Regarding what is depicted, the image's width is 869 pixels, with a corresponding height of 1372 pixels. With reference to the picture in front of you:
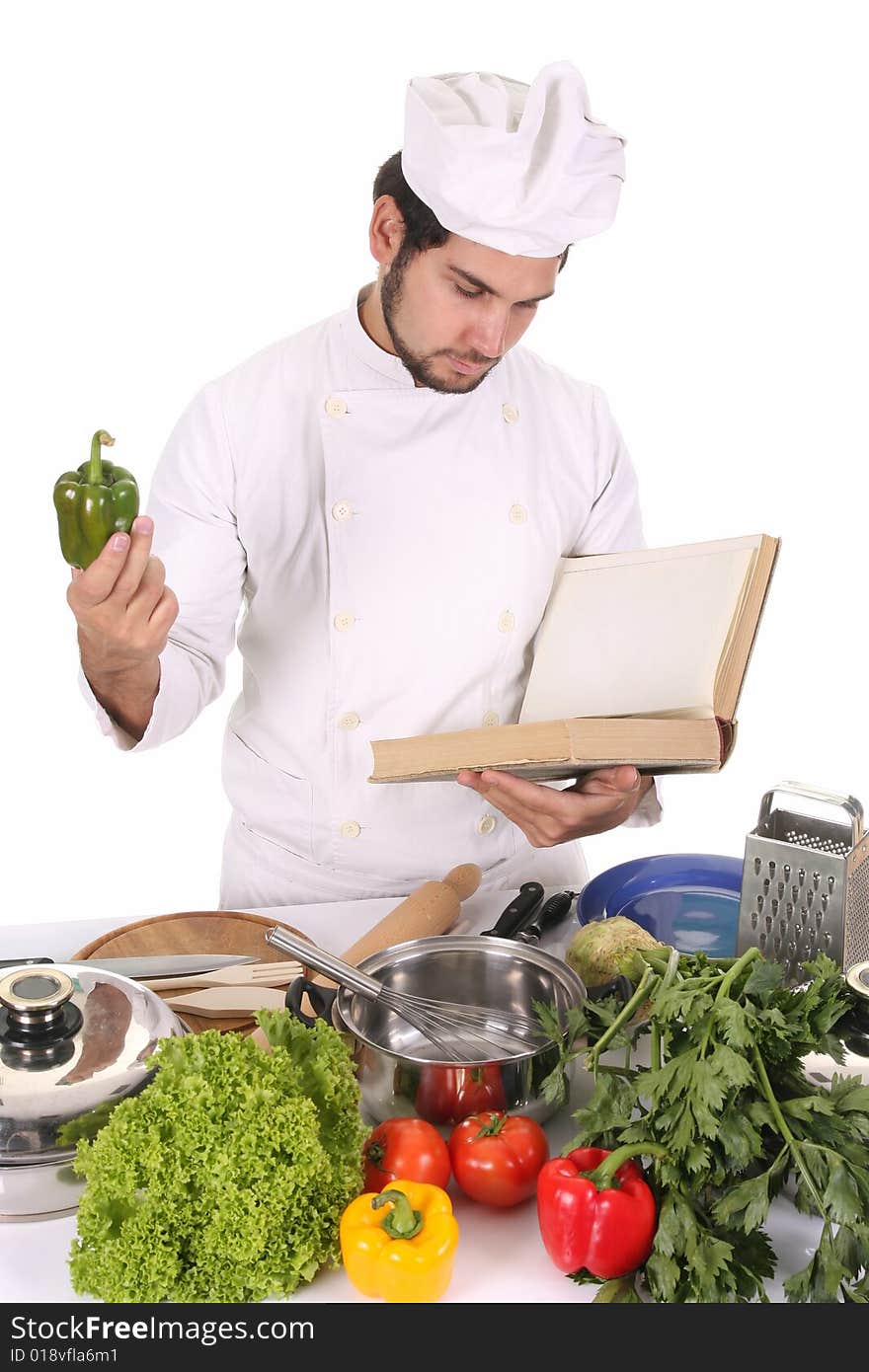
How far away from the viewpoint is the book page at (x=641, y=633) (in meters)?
1.89

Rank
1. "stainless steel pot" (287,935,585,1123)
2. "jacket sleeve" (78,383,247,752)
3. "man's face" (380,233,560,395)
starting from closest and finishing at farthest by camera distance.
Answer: "stainless steel pot" (287,935,585,1123)
"man's face" (380,233,560,395)
"jacket sleeve" (78,383,247,752)

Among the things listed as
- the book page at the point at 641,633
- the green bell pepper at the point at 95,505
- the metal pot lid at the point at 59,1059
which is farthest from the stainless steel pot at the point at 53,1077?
the book page at the point at 641,633

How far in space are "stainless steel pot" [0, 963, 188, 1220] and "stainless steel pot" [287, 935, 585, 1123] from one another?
0.69ft

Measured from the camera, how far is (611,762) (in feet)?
5.62

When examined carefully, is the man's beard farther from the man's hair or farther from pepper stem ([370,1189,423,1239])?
pepper stem ([370,1189,423,1239])

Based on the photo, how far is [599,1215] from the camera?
48.9 inches

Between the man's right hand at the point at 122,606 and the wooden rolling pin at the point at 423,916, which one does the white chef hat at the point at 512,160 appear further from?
the wooden rolling pin at the point at 423,916

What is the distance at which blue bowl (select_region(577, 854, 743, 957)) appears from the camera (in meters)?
1.97

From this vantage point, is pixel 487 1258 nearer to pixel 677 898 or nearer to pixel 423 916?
pixel 423 916

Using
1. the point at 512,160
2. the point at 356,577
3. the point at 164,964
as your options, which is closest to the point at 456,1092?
the point at 164,964

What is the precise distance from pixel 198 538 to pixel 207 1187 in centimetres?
127

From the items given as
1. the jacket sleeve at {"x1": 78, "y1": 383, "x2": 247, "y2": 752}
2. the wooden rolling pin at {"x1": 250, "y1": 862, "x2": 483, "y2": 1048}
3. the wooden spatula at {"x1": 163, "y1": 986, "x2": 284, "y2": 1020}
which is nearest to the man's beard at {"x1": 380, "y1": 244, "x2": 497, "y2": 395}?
the jacket sleeve at {"x1": 78, "y1": 383, "x2": 247, "y2": 752}

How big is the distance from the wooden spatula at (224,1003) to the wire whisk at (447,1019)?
0.52ft
